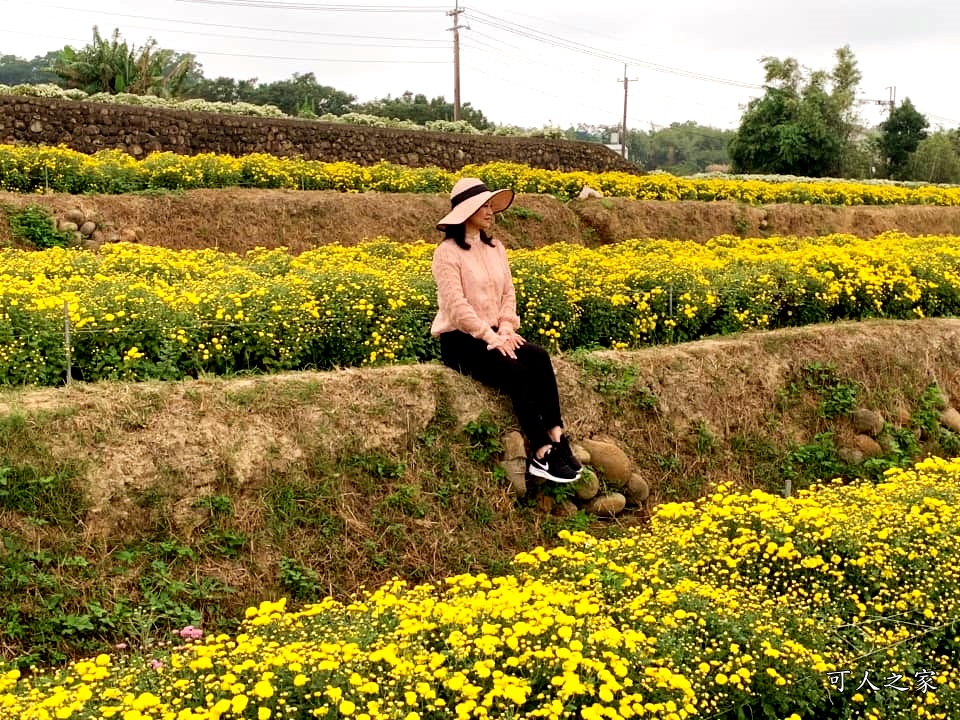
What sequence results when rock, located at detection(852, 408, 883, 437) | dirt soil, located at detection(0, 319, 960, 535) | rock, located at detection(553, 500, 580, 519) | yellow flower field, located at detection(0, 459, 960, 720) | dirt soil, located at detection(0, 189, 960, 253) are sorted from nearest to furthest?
yellow flower field, located at detection(0, 459, 960, 720) → dirt soil, located at detection(0, 319, 960, 535) → rock, located at detection(553, 500, 580, 519) → rock, located at detection(852, 408, 883, 437) → dirt soil, located at detection(0, 189, 960, 253)

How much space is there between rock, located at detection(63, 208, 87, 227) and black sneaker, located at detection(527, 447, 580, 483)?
21.9 ft

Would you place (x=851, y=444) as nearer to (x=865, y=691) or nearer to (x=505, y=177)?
(x=865, y=691)

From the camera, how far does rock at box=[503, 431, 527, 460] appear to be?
564 centimetres

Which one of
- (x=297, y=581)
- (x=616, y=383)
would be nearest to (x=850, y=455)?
(x=616, y=383)

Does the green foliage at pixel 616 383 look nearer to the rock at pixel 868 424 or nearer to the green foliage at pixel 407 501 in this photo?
the green foliage at pixel 407 501

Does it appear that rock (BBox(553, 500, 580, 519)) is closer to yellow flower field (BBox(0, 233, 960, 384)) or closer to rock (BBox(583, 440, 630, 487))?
rock (BBox(583, 440, 630, 487))

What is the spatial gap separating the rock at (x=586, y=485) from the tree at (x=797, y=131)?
29814 millimetres

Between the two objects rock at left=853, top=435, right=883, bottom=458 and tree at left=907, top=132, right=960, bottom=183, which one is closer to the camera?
rock at left=853, top=435, right=883, bottom=458

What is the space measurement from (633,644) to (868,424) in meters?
4.78

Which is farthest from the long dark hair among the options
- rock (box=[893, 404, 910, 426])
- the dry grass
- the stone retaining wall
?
the stone retaining wall

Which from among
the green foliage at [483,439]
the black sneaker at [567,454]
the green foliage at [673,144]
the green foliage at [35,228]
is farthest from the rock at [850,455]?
the green foliage at [673,144]

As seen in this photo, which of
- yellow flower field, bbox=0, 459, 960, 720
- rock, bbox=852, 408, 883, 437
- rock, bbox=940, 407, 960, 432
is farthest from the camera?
rock, bbox=940, 407, 960, 432

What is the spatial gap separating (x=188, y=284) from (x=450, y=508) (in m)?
2.58

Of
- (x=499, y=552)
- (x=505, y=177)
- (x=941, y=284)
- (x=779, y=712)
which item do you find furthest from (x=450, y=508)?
(x=505, y=177)
